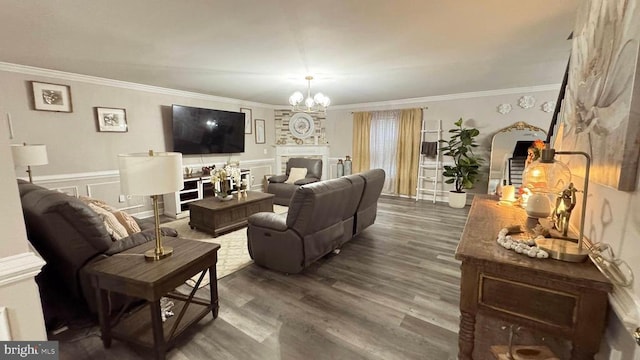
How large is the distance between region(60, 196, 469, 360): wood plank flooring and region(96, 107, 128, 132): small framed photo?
3629mm

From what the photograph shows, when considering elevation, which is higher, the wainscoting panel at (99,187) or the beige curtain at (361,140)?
the beige curtain at (361,140)

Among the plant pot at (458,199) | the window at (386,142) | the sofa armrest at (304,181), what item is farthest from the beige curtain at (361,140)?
the plant pot at (458,199)

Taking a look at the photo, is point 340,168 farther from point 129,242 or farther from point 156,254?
point 156,254

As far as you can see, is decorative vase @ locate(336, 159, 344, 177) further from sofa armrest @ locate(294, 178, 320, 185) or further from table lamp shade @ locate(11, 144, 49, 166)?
table lamp shade @ locate(11, 144, 49, 166)

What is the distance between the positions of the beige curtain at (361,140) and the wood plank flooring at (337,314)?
402 centimetres

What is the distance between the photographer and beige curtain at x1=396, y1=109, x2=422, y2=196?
6.47 meters

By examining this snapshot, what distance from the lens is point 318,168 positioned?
6613mm

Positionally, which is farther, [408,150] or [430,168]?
[408,150]

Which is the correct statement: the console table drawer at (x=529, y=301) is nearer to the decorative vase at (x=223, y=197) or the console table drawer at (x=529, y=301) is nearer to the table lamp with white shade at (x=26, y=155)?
the decorative vase at (x=223, y=197)

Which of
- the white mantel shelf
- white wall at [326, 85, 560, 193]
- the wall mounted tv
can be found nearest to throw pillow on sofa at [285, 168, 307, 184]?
the white mantel shelf

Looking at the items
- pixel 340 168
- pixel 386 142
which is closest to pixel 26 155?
pixel 340 168

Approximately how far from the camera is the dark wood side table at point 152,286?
1.65 metres

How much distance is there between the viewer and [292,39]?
2707mm

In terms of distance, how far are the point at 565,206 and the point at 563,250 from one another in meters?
0.28
